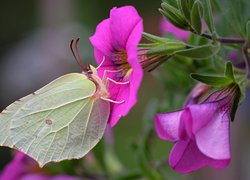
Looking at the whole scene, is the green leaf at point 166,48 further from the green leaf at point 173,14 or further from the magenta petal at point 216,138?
the magenta petal at point 216,138

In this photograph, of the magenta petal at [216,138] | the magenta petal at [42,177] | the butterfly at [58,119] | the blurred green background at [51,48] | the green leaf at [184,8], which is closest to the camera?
the magenta petal at [216,138]

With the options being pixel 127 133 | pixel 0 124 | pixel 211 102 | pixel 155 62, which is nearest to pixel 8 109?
pixel 0 124

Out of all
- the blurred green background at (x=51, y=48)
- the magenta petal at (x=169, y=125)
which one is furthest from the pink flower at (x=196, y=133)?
the blurred green background at (x=51, y=48)

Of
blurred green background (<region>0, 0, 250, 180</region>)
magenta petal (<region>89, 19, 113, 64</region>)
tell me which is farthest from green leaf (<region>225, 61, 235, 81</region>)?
blurred green background (<region>0, 0, 250, 180</region>)

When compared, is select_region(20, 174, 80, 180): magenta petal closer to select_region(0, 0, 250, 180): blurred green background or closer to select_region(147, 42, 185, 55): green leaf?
select_region(147, 42, 185, 55): green leaf

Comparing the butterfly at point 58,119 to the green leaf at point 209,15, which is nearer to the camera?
the green leaf at point 209,15

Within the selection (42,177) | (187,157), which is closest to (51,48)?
(42,177)
